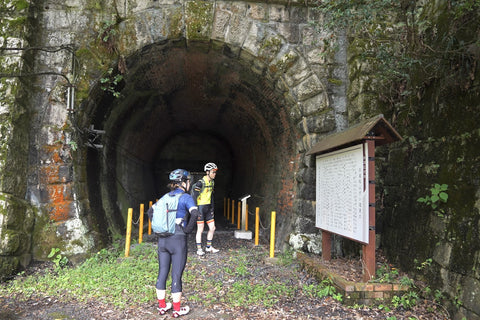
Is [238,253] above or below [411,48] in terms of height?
below

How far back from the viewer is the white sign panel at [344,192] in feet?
13.2

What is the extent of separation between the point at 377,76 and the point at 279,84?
1.80m

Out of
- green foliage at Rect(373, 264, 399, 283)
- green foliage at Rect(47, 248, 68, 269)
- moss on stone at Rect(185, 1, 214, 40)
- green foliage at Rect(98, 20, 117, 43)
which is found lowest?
green foliage at Rect(47, 248, 68, 269)

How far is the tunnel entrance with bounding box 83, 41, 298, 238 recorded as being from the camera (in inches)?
253

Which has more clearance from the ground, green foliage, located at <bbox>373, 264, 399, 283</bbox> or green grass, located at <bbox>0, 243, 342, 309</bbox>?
green foliage, located at <bbox>373, 264, 399, 283</bbox>

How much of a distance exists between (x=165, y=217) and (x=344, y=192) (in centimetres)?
250

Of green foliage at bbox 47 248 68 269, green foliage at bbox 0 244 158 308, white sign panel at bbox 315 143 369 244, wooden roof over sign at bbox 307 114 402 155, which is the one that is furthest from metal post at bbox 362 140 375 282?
green foliage at bbox 47 248 68 269

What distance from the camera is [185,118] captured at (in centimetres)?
1216

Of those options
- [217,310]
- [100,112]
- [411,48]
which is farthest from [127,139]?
[411,48]

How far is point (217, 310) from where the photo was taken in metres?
3.98

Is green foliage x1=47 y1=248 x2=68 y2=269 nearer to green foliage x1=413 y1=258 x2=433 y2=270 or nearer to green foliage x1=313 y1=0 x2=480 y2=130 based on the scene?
green foliage x1=413 y1=258 x2=433 y2=270

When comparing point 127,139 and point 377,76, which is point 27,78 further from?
point 377,76

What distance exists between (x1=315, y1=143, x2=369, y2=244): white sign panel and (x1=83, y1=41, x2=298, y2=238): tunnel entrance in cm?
150

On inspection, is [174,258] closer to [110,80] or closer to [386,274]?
[386,274]
